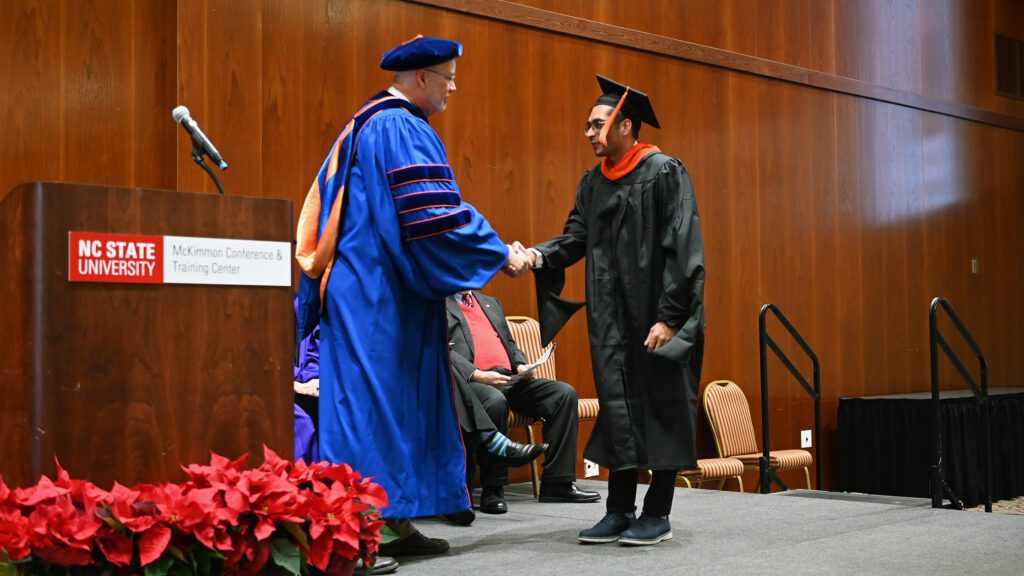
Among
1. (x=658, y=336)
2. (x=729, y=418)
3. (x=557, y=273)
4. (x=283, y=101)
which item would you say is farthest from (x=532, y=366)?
(x=729, y=418)

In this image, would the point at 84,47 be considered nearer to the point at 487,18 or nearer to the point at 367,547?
the point at 487,18

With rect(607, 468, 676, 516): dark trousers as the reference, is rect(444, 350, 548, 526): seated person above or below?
above

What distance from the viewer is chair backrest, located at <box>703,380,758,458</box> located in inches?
289

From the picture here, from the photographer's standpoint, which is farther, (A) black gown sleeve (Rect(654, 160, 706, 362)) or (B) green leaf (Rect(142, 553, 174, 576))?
(A) black gown sleeve (Rect(654, 160, 706, 362))

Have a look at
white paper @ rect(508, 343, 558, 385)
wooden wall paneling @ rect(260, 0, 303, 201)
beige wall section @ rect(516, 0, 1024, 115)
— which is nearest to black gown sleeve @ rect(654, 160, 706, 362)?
white paper @ rect(508, 343, 558, 385)

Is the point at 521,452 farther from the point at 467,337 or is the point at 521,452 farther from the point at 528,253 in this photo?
the point at 528,253

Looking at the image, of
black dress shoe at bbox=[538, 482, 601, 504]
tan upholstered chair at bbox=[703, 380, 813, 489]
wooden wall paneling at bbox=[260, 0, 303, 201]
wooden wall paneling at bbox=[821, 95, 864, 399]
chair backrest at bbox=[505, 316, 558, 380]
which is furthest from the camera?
wooden wall paneling at bbox=[821, 95, 864, 399]

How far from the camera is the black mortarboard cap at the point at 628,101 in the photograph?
400 centimetres

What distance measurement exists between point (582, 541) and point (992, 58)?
870 cm

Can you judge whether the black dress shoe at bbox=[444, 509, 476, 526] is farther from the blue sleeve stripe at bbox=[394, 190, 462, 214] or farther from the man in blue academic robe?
the blue sleeve stripe at bbox=[394, 190, 462, 214]

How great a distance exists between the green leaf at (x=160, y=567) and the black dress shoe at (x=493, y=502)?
296cm

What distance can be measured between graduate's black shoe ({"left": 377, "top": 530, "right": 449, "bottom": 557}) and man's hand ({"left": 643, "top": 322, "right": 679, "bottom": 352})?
3.18 feet

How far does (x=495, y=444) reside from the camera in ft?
15.6

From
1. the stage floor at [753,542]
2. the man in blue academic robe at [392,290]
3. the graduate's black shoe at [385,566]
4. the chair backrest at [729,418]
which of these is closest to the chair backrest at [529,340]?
the stage floor at [753,542]
